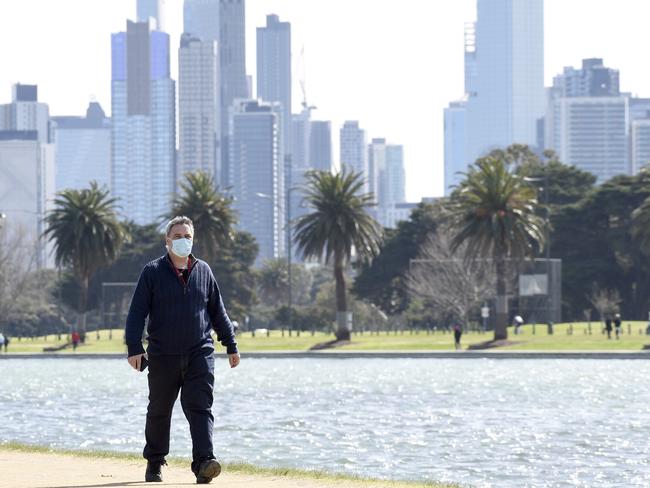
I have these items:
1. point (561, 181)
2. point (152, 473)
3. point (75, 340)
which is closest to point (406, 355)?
point (75, 340)

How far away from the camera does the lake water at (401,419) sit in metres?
24.5

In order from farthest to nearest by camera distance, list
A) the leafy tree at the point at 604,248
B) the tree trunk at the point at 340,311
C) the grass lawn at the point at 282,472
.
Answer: the leafy tree at the point at 604,248
the tree trunk at the point at 340,311
the grass lawn at the point at 282,472

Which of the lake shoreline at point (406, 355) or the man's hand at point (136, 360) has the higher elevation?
the man's hand at point (136, 360)

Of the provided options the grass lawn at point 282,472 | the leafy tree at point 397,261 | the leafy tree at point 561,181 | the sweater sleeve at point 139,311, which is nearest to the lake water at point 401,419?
the grass lawn at point 282,472

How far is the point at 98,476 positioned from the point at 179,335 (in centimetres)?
196

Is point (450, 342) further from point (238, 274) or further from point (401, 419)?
point (238, 274)

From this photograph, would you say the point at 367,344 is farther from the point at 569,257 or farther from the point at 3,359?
the point at 569,257

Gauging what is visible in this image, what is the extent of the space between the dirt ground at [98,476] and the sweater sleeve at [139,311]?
4.06 ft

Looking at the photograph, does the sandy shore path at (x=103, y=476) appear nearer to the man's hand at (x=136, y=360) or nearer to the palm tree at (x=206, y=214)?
the man's hand at (x=136, y=360)

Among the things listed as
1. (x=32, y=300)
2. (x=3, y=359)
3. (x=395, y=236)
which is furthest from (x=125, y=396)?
(x=32, y=300)

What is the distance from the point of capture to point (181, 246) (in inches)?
575

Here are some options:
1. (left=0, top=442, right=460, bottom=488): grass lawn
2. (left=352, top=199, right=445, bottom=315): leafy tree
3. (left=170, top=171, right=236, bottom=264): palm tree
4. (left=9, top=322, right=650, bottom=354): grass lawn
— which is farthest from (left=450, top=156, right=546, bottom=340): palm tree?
(left=0, top=442, right=460, bottom=488): grass lawn

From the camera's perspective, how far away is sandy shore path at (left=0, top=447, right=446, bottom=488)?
1498cm

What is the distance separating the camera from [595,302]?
10869cm
